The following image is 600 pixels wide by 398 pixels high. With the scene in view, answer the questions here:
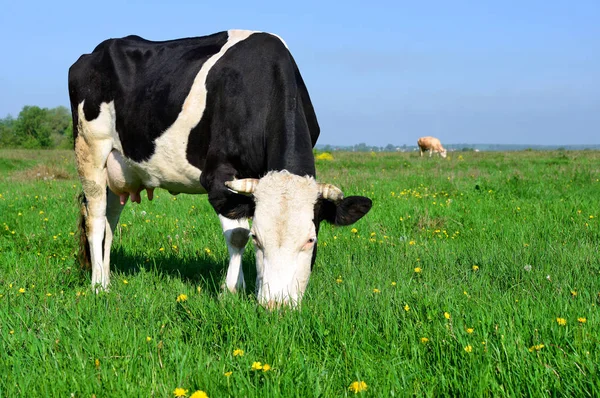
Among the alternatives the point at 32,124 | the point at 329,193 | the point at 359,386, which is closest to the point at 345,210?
the point at 329,193

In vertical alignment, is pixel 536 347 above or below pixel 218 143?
below

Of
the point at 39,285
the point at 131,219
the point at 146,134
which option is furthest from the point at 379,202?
the point at 39,285

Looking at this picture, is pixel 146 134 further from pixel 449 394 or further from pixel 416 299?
pixel 449 394

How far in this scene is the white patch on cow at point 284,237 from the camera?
429cm

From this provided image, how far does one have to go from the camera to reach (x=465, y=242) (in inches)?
286

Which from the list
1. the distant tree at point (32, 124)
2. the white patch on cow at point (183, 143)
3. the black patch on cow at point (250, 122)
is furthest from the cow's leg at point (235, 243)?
the distant tree at point (32, 124)

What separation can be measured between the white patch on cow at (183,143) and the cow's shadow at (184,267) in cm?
90

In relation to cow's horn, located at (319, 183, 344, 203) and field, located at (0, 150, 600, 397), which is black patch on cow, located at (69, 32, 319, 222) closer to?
cow's horn, located at (319, 183, 344, 203)

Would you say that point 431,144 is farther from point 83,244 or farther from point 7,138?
point 7,138

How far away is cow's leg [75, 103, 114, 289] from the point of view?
6.75 m

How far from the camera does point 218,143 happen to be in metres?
5.42

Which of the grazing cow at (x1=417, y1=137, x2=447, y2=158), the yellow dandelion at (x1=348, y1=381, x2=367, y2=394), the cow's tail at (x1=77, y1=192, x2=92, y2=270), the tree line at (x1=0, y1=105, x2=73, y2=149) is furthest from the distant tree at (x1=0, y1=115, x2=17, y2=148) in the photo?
the yellow dandelion at (x1=348, y1=381, x2=367, y2=394)

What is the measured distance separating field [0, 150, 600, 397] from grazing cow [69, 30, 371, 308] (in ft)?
1.39

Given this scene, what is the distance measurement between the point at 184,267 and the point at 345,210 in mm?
2526
